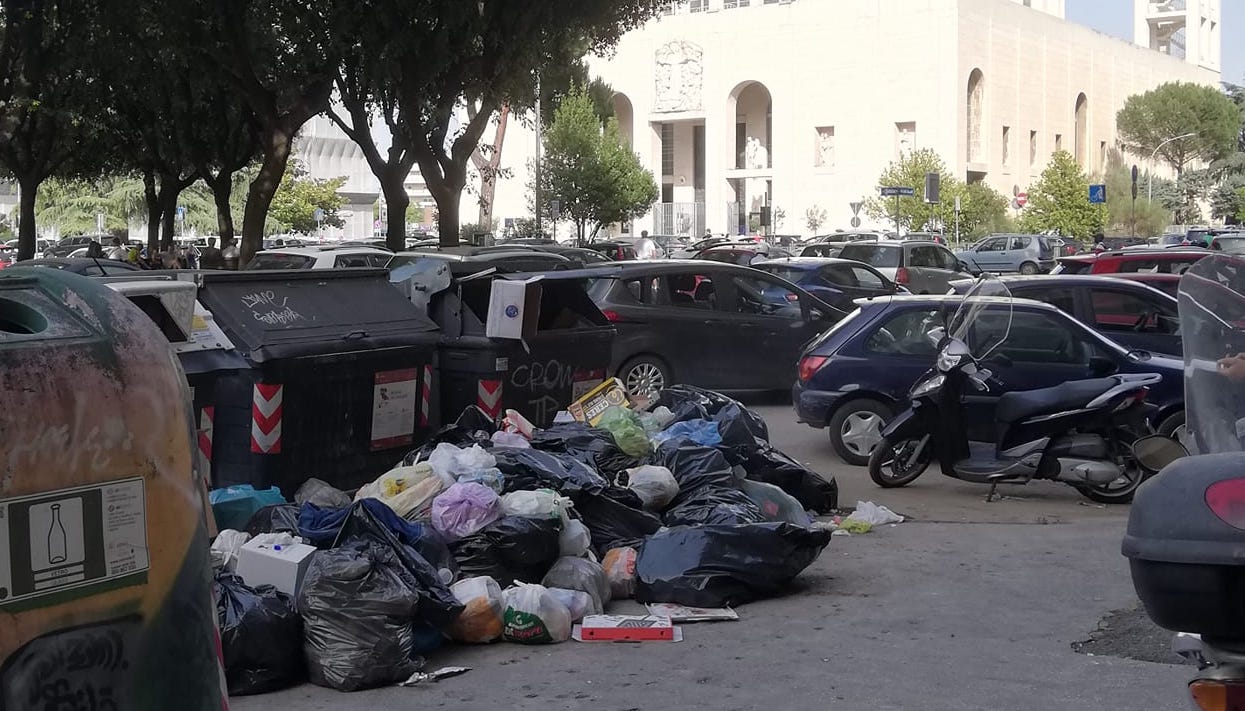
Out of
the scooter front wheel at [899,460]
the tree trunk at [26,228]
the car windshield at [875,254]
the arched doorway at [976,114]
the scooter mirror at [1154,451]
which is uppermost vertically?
the arched doorway at [976,114]

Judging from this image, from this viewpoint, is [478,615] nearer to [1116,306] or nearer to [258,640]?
[258,640]

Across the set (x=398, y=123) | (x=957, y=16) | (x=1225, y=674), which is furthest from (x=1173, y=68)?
(x=1225, y=674)

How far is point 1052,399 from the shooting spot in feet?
33.7

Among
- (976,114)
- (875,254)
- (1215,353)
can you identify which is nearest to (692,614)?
(1215,353)

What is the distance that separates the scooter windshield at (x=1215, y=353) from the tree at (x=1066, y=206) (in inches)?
2663

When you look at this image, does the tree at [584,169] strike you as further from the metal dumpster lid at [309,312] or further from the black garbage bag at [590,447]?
the black garbage bag at [590,447]

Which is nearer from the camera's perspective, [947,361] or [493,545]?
[493,545]

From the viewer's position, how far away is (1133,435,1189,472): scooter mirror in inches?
392

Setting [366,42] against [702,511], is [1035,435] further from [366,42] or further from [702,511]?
[366,42]

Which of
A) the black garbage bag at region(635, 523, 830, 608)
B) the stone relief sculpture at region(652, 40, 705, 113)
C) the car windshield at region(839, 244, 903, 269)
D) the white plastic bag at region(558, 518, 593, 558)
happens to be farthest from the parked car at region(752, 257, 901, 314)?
the stone relief sculpture at region(652, 40, 705, 113)

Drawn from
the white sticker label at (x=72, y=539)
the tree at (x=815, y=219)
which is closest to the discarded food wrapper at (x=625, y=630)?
the white sticker label at (x=72, y=539)

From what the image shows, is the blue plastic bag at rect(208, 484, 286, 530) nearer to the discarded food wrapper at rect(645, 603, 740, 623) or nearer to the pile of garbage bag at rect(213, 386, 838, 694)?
the pile of garbage bag at rect(213, 386, 838, 694)

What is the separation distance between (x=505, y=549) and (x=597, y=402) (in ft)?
10.1

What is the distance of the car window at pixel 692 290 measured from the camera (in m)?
15.2
